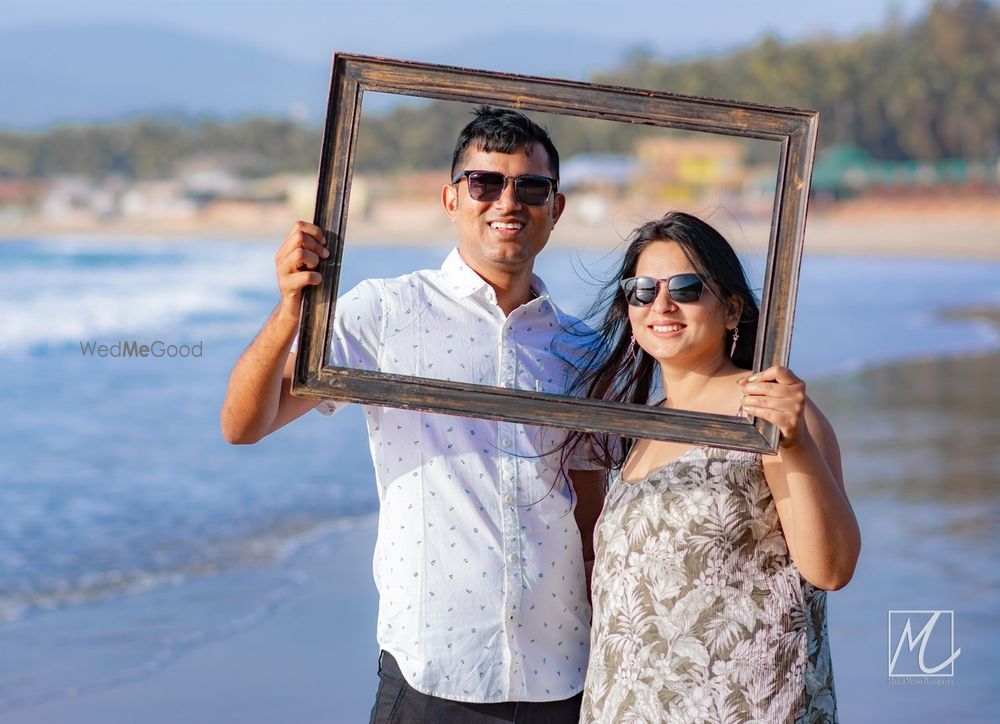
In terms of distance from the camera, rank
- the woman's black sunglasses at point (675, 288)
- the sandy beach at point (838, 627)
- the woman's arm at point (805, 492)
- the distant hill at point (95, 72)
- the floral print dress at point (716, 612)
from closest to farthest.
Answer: the woman's arm at point (805, 492)
the floral print dress at point (716, 612)
the woman's black sunglasses at point (675, 288)
the sandy beach at point (838, 627)
the distant hill at point (95, 72)

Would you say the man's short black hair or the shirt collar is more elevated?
the man's short black hair

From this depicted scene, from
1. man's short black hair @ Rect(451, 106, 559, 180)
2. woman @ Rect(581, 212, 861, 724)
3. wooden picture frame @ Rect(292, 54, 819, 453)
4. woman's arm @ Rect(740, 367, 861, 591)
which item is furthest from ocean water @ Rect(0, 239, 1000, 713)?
woman's arm @ Rect(740, 367, 861, 591)

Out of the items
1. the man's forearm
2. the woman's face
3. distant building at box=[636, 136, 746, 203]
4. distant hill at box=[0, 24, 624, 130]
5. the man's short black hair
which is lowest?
the man's forearm

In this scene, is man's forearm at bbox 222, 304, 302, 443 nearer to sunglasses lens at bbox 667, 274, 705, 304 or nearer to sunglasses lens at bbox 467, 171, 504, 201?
sunglasses lens at bbox 467, 171, 504, 201

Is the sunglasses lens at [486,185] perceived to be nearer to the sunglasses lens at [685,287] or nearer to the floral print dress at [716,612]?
the sunglasses lens at [685,287]

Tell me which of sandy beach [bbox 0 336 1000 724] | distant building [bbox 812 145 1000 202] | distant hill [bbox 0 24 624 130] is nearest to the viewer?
sandy beach [bbox 0 336 1000 724]

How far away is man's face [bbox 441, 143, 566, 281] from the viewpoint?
2715 mm

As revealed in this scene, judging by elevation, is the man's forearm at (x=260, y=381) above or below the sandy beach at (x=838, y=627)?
above

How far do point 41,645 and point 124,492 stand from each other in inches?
137

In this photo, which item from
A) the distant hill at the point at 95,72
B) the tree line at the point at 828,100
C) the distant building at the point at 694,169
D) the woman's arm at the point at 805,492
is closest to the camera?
the woman's arm at the point at 805,492

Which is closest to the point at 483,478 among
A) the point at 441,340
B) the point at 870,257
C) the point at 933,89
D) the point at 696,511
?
the point at 441,340

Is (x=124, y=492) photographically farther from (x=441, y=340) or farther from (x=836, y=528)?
(x=836, y=528)

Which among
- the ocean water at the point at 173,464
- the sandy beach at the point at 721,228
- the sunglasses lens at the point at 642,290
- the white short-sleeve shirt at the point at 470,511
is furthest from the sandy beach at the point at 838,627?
the sunglasses lens at the point at 642,290

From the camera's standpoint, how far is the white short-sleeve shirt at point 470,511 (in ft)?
8.67
